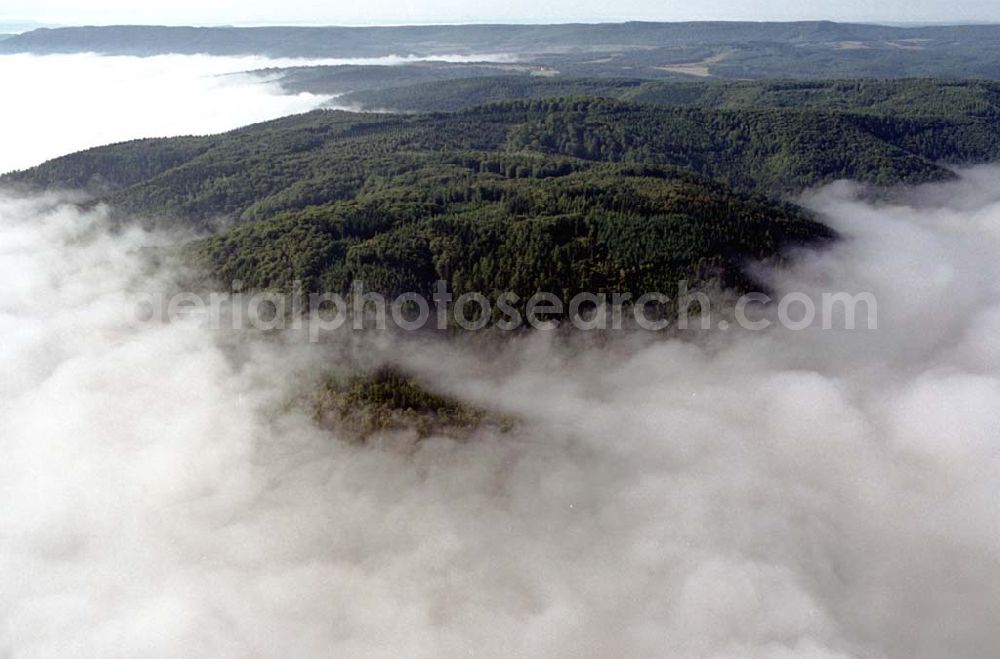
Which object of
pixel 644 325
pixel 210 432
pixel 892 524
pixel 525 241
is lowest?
pixel 892 524

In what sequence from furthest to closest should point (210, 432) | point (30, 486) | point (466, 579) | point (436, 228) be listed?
1. point (436, 228)
2. point (210, 432)
3. point (30, 486)
4. point (466, 579)

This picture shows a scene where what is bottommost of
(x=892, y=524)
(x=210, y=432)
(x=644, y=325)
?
(x=892, y=524)

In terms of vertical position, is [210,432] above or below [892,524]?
above

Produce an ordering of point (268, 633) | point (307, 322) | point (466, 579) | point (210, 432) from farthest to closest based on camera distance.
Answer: point (307, 322) < point (210, 432) < point (466, 579) < point (268, 633)

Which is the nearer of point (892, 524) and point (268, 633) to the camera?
point (268, 633)

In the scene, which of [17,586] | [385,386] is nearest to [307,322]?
[385,386]

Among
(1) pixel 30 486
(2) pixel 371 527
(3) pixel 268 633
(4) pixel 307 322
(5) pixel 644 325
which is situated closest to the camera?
(3) pixel 268 633

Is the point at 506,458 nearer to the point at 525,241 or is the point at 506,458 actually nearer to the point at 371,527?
the point at 371,527

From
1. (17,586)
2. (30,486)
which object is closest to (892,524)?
(17,586)

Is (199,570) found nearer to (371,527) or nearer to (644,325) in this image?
(371,527)

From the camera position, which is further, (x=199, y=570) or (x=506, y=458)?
(x=506, y=458)
